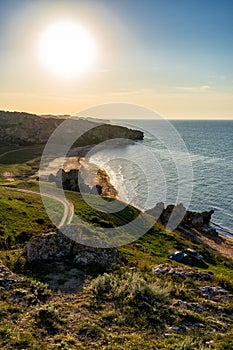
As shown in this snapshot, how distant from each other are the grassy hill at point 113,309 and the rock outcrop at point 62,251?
0.88 metres

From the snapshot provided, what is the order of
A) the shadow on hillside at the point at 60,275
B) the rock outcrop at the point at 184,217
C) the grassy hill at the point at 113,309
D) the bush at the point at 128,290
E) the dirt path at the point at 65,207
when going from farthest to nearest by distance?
1. the rock outcrop at the point at 184,217
2. the dirt path at the point at 65,207
3. the shadow on hillside at the point at 60,275
4. the bush at the point at 128,290
5. the grassy hill at the point at 113,309

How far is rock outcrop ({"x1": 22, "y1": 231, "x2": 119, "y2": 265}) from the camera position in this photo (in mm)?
23281

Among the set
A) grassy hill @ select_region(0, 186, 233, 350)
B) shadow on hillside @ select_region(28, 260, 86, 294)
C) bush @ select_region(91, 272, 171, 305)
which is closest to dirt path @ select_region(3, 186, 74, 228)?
shadow on hillside @ select_region(28, 260, 86, 294)

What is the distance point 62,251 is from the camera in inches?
946

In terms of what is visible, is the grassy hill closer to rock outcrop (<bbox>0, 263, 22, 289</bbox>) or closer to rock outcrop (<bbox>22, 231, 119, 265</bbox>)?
rock outcrop (<bbox>0, 263, 22, 289</bbox>)

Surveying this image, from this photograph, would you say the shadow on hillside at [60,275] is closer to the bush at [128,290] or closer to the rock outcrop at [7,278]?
the bush at [128,290]

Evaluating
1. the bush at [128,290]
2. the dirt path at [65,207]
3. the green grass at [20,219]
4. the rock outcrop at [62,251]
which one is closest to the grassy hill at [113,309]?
the bush at [128,290]

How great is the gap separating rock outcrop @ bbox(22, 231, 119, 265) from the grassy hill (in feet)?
2.90

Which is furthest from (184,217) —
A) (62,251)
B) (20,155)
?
(20,155)

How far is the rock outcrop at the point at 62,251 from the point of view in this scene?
23281 mm

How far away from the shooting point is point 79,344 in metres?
14.2

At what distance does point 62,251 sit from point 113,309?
7.83 m

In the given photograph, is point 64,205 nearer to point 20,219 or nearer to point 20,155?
point 20,219

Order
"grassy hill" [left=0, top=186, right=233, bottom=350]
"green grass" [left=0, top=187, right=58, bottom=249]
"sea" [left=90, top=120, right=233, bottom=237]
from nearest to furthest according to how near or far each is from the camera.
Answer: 1. "grassy hill" [left=0, top=186, right=233, bottom=350]
2. "green grass" [left=0, top=187, right=58, bottom=249]
3. "sea" [left=90, top=120, right=233, bottom=237]
